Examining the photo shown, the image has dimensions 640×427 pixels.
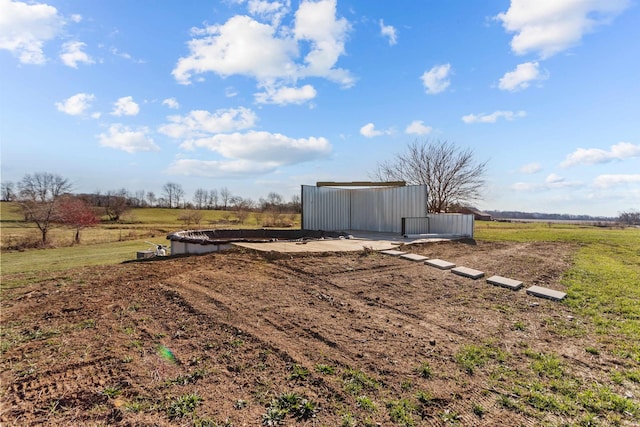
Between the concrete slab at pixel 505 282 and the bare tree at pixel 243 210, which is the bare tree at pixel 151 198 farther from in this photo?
the concrete slab at pixel 505 282

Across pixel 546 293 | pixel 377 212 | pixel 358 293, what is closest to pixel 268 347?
pixel 358 293

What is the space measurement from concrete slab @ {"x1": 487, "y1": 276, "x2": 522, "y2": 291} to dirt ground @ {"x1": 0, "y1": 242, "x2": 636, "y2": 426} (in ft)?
0.44

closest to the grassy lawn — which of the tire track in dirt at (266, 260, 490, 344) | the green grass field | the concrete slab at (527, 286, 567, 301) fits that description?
the green grass field

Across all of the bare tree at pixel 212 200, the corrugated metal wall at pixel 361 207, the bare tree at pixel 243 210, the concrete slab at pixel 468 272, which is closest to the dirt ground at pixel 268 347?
the concrete slab at pixel 468 272

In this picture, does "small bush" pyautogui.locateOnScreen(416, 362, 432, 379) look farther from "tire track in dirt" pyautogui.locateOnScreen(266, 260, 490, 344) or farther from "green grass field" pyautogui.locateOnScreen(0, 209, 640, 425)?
"tire track in dirt" pyautogui.locateOnScreen(266, 260, 490, 344)

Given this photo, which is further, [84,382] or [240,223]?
[240,223]

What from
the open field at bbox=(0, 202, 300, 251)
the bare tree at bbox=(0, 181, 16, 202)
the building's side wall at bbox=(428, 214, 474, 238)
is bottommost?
the open field at bbox=(0, 202, 300, 251)

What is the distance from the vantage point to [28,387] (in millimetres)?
2238

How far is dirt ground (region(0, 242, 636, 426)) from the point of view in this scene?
78.9 inches

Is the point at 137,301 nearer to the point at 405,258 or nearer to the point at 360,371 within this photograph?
the point at 360,371

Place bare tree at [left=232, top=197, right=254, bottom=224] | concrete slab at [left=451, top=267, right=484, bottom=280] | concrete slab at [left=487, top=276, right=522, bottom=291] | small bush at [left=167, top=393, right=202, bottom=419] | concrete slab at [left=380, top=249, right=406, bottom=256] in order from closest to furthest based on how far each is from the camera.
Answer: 1. small bush at [left=167, top=393, right=202, bottom=419]
2. concrete slab at [left=487, top=276, right=522, bottom=291]
3. concrete slab at [left=451, top=267, right=484, bottom=280]
4. concrete slab at [left=380, top=249, right=406, bottom=256]
5. bare tree at [left=232, top=197, right=254, bottom=224]

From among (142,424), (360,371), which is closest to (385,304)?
(360,371)

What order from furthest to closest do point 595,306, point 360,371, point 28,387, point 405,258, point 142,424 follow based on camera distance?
point 405,258, point 595,306, point 360,371, point 28,387, point 142,424

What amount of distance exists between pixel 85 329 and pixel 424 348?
140 inches
